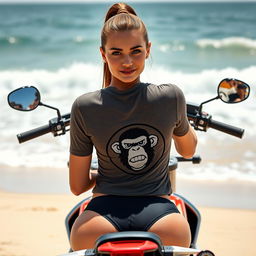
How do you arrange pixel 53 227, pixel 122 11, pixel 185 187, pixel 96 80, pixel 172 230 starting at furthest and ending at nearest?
pixel 96 80 → pixel 185 187 → pixel 53 227 → pixel 122 11 → pixel 172 230

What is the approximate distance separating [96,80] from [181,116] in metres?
11.9

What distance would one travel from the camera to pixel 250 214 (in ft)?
14.6

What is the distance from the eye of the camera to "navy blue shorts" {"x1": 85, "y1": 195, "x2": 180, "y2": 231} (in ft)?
5.41

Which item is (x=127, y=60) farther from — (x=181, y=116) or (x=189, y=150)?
(x=189, y=150)

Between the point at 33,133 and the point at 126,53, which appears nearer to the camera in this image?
the point at 126,53

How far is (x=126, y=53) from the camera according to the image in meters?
1.72

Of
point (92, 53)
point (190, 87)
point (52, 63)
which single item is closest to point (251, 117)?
point (190, 87)

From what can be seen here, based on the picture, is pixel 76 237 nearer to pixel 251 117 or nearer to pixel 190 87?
pixel 251 117

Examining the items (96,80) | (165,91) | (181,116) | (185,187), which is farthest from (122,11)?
(96,80)

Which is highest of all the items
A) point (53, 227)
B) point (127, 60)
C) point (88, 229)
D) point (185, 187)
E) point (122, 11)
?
point (122, 11)

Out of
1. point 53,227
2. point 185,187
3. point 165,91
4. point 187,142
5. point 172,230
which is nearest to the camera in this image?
point 172,230

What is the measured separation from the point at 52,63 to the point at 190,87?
7.60 m

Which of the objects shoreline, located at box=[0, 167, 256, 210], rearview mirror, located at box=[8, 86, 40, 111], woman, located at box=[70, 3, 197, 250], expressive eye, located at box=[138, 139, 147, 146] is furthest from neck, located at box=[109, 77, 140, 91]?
shoreline, located at box=[0, 167, 256, 210]

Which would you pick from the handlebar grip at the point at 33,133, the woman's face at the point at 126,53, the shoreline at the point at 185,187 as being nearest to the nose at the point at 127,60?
the woman's face at the point at 126,53
